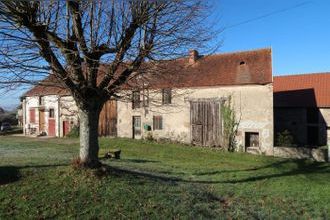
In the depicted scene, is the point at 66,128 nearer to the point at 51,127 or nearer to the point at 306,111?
the point at 51,127

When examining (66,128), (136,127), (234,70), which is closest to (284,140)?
(234,70)

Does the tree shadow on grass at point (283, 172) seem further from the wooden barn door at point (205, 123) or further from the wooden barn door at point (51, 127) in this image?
the wooden barn door at point (51, 127)

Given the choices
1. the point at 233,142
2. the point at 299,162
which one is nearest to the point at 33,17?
the point at 299,162

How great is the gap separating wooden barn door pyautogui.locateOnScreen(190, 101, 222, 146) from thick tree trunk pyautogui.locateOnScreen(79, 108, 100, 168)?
17.7 m

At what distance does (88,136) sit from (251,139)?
700 inches

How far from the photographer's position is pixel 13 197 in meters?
7.36

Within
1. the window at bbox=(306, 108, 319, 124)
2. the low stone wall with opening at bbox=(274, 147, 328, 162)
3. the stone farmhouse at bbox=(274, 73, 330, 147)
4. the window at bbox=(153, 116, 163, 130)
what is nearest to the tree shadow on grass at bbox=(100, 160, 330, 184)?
the low stone wall with opening at bbox=(274, 147, 328, 162)

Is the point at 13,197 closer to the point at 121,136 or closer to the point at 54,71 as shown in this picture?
the point at 54,71

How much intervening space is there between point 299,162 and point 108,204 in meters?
16.0

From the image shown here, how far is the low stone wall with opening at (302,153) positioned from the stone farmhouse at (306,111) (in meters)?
5.49

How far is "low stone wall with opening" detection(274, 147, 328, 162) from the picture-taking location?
22.0 meters

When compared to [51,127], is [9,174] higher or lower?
lower

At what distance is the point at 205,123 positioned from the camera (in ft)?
86.8

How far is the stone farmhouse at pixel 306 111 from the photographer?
→ 29.3 metres
